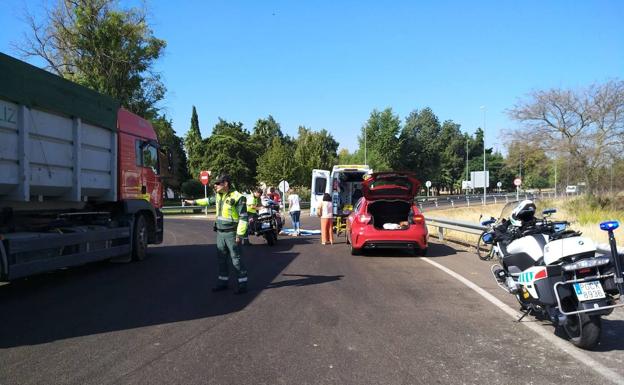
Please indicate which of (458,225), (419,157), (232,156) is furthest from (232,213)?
(419,157)

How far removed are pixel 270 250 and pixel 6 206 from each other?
23.6 feet

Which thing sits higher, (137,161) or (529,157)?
(529,157)

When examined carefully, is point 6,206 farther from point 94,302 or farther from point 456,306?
point 456,306

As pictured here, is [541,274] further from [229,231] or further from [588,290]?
[229,231]

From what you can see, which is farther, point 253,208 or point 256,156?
point 256,156

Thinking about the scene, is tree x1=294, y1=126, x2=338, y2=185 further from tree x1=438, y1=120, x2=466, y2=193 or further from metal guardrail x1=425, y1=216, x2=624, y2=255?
metal guardrail x1=425, y1=216, x2=624, y2=255

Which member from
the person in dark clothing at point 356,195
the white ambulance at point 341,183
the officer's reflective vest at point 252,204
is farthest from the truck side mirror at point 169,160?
the person in dark clothing at point 356,195

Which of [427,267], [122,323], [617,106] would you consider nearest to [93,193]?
[122,323]

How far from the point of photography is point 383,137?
231 ft

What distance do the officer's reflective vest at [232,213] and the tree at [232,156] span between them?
5592cm

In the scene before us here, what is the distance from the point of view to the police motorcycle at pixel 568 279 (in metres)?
4.96

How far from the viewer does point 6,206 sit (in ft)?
25.3

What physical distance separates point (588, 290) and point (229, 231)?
4.98m

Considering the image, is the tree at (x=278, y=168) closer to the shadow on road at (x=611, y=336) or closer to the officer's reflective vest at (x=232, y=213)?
the officer's reflective vest at (x=232, y=213)
